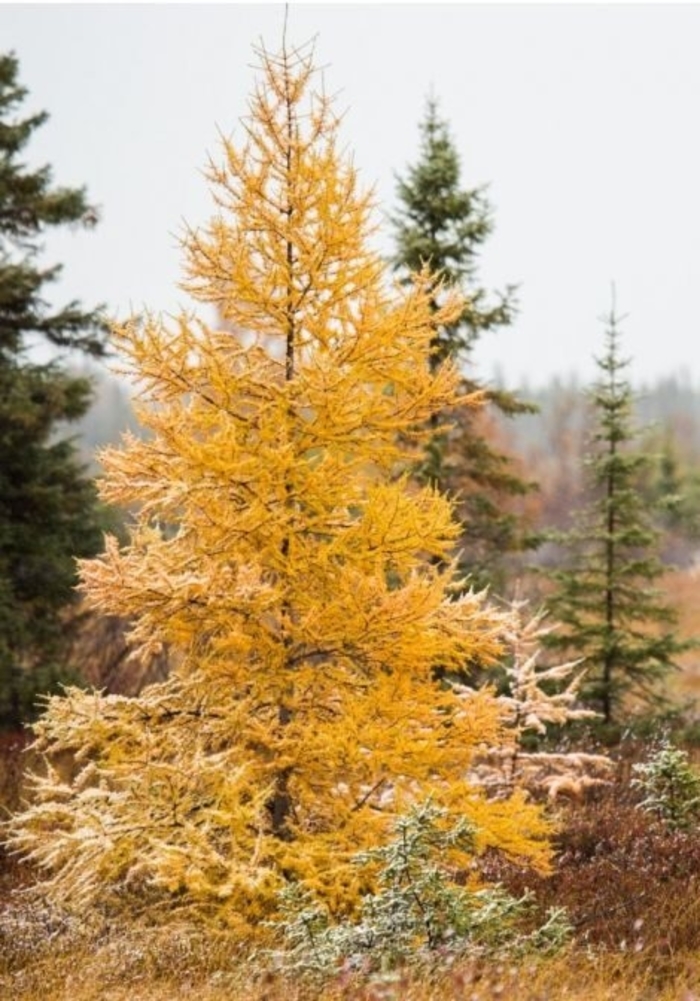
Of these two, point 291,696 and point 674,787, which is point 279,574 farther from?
point 674,787

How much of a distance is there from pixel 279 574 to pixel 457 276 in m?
8.07

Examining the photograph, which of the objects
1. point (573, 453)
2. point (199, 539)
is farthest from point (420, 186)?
point (573, 453)

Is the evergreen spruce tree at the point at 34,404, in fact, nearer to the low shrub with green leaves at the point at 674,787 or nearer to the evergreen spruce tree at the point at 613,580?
Result: the evergreen spruce tree at the point at 613,580

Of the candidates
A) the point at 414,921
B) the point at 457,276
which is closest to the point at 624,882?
the point at 414,921

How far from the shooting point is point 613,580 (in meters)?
14.7

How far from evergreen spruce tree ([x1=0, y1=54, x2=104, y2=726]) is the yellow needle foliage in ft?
23.3

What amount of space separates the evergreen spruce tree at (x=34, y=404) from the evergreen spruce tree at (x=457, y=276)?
5486mm

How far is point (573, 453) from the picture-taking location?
9200 cm

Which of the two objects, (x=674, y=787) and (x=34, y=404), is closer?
(x=674, y=787)

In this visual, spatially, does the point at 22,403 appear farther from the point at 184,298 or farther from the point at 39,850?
the point at 39,850

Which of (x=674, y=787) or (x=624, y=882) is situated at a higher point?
(x=674, y=787)

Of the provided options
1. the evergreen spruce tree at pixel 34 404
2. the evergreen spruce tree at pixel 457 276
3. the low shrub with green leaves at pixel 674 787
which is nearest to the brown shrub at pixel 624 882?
the low shrub with green leaves at pixel 674 787

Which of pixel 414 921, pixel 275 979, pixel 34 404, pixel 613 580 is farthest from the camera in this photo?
pixel 613 580

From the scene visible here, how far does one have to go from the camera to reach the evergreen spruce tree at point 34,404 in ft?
45.1
